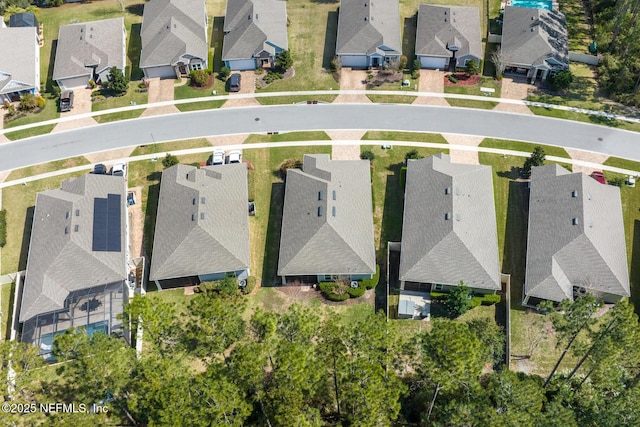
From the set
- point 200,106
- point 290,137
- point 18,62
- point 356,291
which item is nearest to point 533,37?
point 290,137

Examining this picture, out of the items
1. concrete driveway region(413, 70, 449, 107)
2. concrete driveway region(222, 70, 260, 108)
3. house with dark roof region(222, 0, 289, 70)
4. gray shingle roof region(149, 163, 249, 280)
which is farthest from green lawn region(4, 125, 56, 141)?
concrete driveway region(413, 70, 449, 107)

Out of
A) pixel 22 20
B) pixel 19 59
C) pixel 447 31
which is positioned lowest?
pixel 19 59

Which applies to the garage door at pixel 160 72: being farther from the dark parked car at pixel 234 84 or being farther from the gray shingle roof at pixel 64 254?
the gray shingle roof at pixel 64 254

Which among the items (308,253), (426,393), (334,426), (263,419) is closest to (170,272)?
(308,253)

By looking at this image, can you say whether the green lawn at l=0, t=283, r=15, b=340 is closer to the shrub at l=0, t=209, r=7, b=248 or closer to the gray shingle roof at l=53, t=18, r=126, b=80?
the shrub at l=0, t=209, r=7, b=248

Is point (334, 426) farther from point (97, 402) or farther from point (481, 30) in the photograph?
point (481, 30)

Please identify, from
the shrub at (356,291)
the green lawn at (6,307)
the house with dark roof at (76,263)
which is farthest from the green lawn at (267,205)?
the green lawn at (6,307)

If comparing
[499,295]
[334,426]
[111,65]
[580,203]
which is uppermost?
[111,65]

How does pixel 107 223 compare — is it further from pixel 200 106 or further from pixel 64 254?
pixel 200 106
